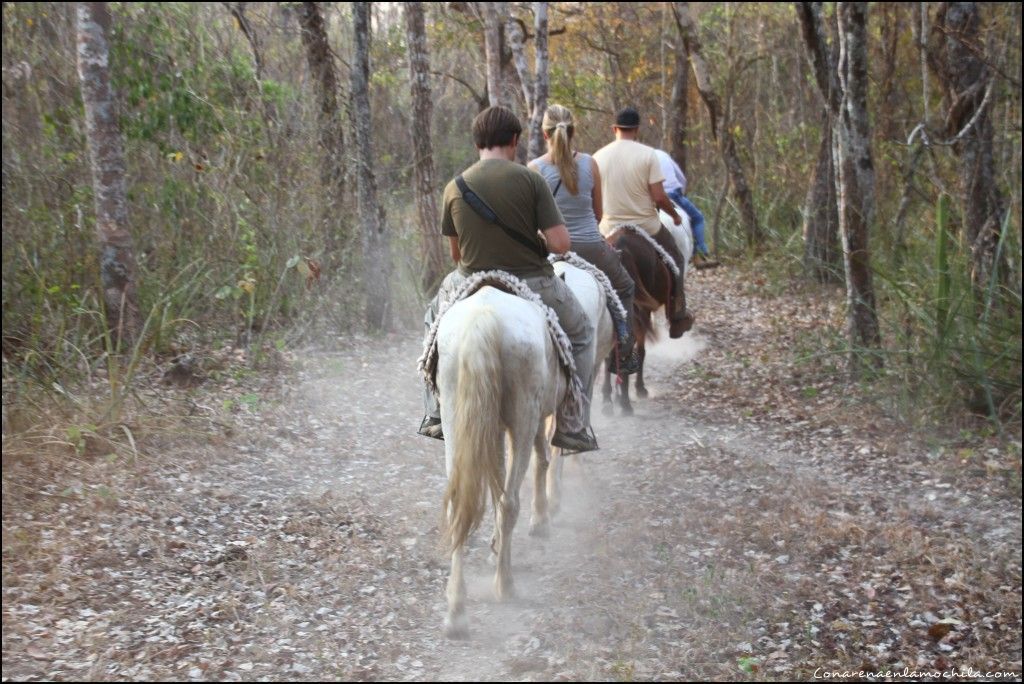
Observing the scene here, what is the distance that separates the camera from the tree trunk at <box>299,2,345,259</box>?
10.4 meters

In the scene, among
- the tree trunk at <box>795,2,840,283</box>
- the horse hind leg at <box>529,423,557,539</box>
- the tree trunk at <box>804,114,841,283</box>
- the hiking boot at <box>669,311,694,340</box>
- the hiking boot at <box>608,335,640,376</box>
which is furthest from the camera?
the tree trunk at <box>804,114,841,283</box>

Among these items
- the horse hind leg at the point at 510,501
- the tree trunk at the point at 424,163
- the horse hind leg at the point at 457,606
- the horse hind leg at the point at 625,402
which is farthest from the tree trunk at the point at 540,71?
the horse hind leg at the point at 457,606

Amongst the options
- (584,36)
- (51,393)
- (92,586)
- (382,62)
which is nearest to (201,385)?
(51,393)

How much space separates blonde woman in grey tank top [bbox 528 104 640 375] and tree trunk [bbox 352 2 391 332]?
3.69m

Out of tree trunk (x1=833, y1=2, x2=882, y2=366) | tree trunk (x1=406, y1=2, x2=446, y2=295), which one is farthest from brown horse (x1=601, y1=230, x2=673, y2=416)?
tree trunk (x1=406, y1=2, x2=446, y2=295)

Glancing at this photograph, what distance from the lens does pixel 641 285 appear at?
828cm

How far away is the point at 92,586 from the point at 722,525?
3711 mm

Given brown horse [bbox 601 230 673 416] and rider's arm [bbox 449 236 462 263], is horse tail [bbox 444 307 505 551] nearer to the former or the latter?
rider's arm [bbox 449 236 462 263]

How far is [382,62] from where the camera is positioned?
16266 millimetres

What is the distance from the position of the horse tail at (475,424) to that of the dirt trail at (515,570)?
28.1 inches

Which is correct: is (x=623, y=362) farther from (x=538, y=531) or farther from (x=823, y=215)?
(x=823, y=215)

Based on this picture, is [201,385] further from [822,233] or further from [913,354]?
[822,233]

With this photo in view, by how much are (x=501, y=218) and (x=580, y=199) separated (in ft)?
5.96

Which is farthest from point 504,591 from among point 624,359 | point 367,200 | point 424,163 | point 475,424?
point 424,163
